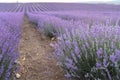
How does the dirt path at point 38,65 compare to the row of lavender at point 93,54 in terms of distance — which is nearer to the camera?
the row of lavender at point 93,54

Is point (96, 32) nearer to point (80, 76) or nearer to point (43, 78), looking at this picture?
point (80, 76)

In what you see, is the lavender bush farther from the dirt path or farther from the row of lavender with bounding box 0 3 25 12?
the row of lavender with bounding box 0 3 25 12

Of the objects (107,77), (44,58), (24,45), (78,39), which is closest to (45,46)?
(24,45)

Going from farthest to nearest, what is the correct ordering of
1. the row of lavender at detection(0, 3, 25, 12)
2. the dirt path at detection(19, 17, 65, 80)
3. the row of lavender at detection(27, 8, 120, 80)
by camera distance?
the row of lavender at detection(0, 3, 25, 12)
the dirt path at detection(19, 17, 65, 80)
the row of lavender at detection(27, 8, 120, 80)

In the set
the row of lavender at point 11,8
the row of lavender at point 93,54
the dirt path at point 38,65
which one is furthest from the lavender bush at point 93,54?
the row of lavender at point 11,8

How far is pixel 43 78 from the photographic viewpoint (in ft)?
10.8

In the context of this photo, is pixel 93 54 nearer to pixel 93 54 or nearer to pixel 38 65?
pixel 93 54

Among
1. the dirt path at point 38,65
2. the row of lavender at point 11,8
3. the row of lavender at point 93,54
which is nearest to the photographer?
the row of lavender at point 93,54

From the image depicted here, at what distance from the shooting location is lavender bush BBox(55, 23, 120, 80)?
8.72 ft

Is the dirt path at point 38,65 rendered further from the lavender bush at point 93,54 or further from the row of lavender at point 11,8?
the row of lavender at point 11,8

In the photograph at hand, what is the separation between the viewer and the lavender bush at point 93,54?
2.66 meters

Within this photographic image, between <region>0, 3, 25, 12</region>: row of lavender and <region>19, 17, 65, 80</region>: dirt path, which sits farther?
<region>0, 3, 25, 12</region>: row of lavender

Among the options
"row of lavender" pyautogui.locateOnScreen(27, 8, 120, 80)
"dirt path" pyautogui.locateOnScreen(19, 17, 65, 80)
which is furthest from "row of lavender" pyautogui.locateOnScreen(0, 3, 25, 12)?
"row of lavender" pyautogui.locateOnScreen(27, 8, 120, 80)

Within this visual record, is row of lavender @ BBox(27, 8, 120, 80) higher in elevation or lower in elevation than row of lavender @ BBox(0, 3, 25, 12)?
higher
